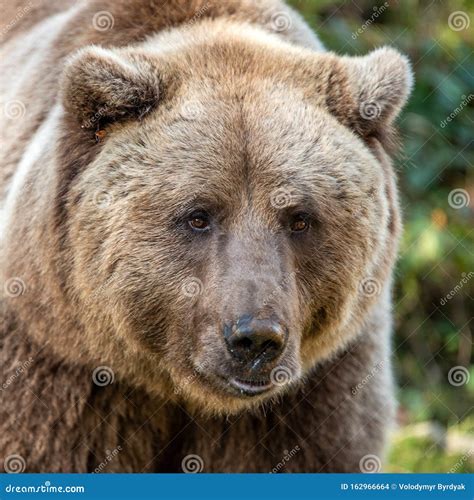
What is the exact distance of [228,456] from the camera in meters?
5.30

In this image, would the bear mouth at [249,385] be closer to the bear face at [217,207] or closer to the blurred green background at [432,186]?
the bear face at [217,207]

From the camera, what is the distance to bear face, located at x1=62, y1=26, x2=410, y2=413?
14.6ft

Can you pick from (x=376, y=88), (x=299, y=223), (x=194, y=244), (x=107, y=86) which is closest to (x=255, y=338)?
(x=194, y=244)

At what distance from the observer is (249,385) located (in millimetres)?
4395

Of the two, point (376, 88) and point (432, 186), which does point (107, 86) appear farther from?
point (432, 186)

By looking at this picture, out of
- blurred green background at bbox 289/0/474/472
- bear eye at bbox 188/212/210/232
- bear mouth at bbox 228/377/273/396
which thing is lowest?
blurred green background at bbox 289/0/474/472

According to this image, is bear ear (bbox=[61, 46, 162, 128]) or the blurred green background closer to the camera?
bear ear (bbox=[61, 46, 162, 128])

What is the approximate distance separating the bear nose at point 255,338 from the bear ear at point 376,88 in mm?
1296

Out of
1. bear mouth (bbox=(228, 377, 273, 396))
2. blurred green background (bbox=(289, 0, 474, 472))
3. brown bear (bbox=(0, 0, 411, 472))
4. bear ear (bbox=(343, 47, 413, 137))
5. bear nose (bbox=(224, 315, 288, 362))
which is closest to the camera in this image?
bear nose (bbox=(224, 315, 288, 362))

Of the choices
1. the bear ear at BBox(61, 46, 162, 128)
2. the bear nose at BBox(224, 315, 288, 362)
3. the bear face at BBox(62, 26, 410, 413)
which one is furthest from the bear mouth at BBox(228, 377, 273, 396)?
the bear ear at BBox(61, 46, 162, 128)

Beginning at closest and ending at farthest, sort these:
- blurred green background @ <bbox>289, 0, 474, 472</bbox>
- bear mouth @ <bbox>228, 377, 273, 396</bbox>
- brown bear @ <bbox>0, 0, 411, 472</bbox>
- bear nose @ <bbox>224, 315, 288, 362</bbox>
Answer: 1. bear nose @ <bbox>224, 315, 288, 362</bbox>
2. bear mouth @ <bbox>228, 377, 273, 396</bbox>
3. brown bear @ <bbox>0, 0, 411, 472</bbox>
4. blurred green background @ <bbox>289, 0, 474, 472</bbox>

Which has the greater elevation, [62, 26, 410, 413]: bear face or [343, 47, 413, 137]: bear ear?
[343, 47, 413, 137]: bear ear

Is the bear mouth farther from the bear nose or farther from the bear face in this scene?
the bear nose

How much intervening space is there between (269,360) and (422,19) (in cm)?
622
